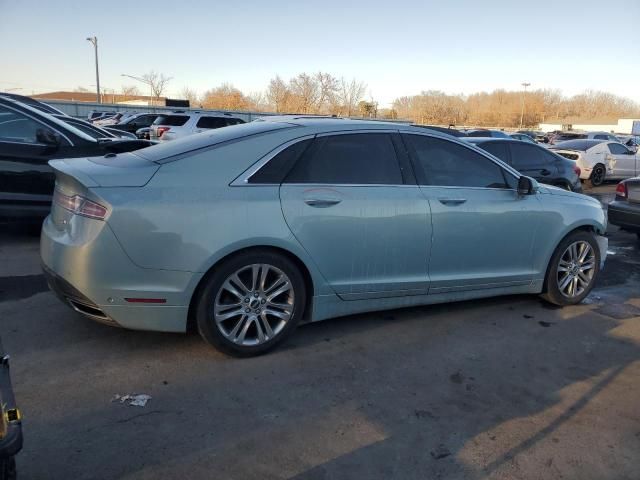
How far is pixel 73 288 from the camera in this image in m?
3.34

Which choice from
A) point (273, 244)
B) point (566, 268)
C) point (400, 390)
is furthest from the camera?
point (566, 268)

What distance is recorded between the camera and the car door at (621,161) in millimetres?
16547

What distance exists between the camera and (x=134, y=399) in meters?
3.08

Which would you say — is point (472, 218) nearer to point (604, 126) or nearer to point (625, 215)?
point (625, 215)

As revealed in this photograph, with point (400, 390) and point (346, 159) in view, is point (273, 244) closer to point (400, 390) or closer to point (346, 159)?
point (346, 159)

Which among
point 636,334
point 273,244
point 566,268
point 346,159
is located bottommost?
point 636,334

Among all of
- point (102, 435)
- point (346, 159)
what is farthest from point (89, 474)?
point (346, 159)

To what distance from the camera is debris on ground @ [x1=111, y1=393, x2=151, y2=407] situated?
3039mm

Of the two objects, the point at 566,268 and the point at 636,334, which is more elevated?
the point at 566,268

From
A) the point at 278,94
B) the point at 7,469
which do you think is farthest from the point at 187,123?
the point at 278,94

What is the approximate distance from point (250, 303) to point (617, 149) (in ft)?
55.5

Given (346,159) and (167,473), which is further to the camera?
(346,159)

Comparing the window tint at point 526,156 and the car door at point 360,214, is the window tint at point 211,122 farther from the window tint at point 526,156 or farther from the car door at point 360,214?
the car door at point 360,214

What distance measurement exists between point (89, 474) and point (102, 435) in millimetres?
310
